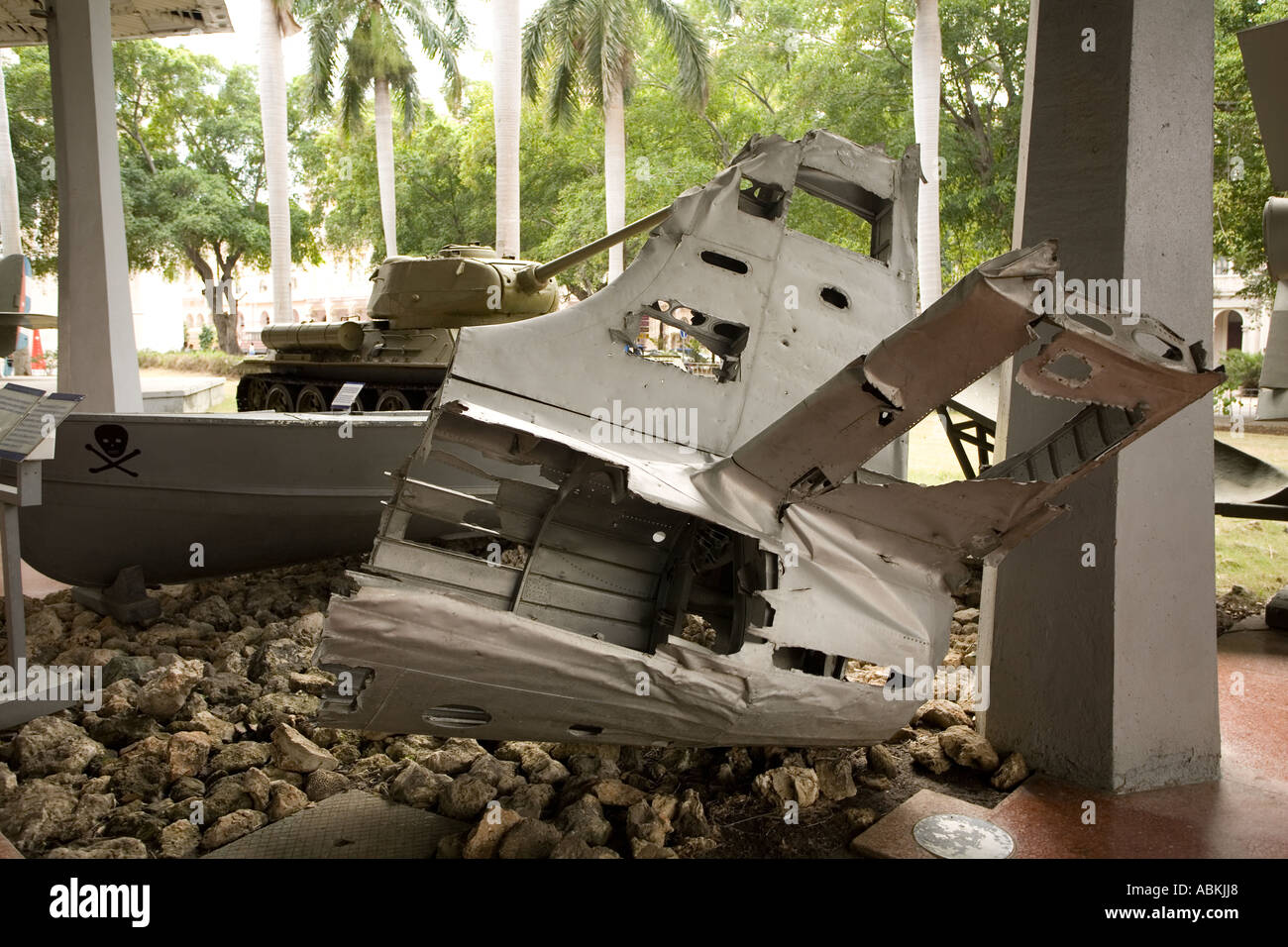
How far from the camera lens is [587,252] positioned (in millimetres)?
Result: 7137

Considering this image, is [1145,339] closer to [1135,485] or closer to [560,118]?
[1135,485]

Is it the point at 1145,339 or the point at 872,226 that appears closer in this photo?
the point at 1145,339

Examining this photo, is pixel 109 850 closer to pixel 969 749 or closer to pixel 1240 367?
pixel 969 749

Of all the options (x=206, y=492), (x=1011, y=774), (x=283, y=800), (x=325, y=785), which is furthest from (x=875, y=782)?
(x=206, y=492)

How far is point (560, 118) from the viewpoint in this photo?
55.9ft

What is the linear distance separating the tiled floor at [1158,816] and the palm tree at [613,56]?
41.3 ft

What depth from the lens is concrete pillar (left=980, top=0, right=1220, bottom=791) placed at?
4070 mm

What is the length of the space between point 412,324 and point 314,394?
6.75 ft

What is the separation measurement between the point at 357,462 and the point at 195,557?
132 centimetres

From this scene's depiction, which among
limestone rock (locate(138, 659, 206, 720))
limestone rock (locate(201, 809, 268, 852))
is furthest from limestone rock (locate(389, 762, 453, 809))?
limestone rock (locate(138, 659, 206, 720))

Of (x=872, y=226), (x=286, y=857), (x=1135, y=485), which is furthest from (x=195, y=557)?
(x=1135, y=485)

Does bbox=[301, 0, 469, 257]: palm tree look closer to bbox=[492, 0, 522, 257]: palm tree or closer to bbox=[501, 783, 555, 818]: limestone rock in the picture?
bbox=[492, 0, 522, 257]: palm tree
